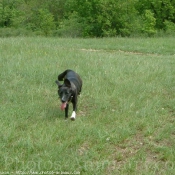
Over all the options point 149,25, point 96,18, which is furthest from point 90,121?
point 96,18

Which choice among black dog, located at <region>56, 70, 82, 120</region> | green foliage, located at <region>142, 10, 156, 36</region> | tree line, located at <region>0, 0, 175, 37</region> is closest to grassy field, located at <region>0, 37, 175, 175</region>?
black dog, located at <region>56, 70, 82, 120</region>

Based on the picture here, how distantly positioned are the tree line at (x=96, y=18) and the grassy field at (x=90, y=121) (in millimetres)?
18132

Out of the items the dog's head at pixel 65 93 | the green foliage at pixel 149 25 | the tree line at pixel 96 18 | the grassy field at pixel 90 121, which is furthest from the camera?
the tree line at pixel 96 18

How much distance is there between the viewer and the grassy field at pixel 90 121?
14.3 feet

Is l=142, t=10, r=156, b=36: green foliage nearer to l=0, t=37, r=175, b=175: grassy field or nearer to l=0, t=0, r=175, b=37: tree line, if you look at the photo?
l=0, t=0, r=175, b=37: tree line

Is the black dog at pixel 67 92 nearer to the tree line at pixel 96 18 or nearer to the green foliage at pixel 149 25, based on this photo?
the tree line at pixel 96 18

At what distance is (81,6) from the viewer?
33.0m

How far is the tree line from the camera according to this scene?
94.1 ft

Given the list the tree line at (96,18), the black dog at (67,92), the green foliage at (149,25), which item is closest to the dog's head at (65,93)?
the black dog at (67,92)

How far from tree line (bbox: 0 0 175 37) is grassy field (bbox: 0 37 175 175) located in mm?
18132

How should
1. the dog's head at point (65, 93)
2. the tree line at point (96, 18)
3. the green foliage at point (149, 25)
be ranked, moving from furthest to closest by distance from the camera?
the tree line at point (96, 18), the green foliage at point (149, 25), the dog's head at point (65, 93)

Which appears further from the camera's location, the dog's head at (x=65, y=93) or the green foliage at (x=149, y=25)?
the green foliage at (x=149, y=25)

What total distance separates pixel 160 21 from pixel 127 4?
6.84m

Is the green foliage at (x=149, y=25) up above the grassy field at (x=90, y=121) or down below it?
above
